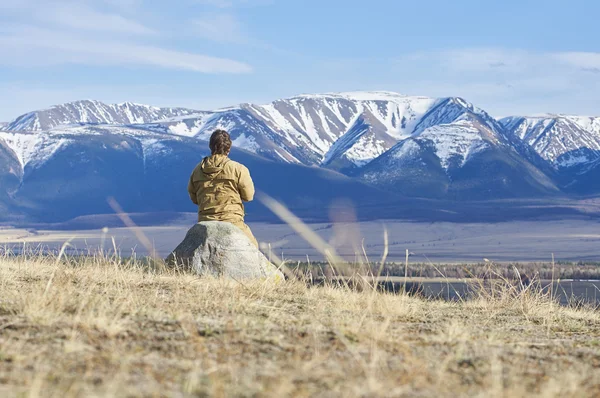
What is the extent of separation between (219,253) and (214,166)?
5.42 ft

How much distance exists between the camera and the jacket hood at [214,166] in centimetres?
1471

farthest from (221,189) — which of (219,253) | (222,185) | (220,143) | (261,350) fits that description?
(261,350)

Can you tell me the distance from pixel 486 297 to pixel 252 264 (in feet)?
12.2

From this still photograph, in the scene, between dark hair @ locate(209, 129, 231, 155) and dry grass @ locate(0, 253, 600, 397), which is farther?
dark hair @ locate(209, 129, 231, 155)

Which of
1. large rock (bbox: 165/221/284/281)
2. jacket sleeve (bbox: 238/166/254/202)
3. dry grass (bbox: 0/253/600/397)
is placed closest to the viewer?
dry grass (bbox: 0/253/600/397)

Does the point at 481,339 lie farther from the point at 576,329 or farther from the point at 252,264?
the point at 252,264

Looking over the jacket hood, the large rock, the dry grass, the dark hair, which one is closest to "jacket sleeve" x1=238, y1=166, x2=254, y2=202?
the jacket hood

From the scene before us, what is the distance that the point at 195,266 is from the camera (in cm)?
1380

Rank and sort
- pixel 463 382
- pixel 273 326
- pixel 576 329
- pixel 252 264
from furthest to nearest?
pixel 252 264 → pixel 576 329 → pixel 273 326 → pixel 463 382

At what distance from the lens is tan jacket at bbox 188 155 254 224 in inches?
580

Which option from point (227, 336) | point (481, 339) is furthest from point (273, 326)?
point (481, 339)

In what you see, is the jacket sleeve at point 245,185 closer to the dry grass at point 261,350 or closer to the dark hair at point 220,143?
the dark hair at point 220,143

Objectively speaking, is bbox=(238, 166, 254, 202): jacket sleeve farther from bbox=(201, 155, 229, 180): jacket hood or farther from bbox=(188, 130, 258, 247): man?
bbox=(201, 155, 229, 180): jacket hood

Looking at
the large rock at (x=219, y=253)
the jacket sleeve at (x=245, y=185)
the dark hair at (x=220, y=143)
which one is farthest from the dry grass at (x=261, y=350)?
the dark hair at (x=220, y=143)
